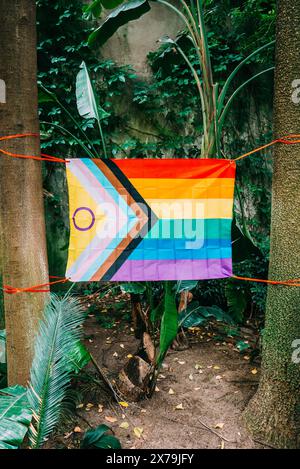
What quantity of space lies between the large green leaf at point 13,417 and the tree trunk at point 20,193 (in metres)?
0.24

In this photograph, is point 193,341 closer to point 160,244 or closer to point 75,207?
point 160,244

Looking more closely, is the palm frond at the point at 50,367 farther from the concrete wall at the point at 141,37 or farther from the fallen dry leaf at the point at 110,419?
the concrete wall at the point at 141,37

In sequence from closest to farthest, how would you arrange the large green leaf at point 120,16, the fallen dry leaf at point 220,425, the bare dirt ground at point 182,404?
the bare dirt ground at point 182,404 → the fallen dry leaf at point 220,425 → the large green leaf at point 120,16

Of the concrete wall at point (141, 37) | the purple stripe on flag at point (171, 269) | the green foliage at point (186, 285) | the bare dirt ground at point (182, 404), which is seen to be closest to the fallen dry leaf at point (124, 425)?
the bare dirt ground at point (182, 404)

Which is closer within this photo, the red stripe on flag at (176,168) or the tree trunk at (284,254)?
the tree trunk at (284,254)

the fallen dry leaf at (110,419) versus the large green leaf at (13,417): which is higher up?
the large green leaf at (13,417)

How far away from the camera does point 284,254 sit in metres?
2.24

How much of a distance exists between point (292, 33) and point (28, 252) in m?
2.06

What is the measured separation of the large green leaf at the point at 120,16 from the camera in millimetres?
2922

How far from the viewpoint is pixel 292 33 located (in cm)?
212

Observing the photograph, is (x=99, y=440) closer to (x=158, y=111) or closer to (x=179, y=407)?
(x=179, y=407)

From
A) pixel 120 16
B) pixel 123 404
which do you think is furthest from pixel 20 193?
pixel 120 16

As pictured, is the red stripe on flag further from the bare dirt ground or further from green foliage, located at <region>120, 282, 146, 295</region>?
the bare dirt ground
